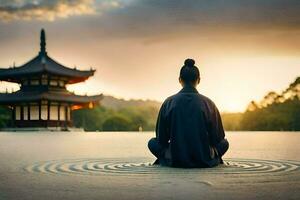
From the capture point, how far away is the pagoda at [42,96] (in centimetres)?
5156

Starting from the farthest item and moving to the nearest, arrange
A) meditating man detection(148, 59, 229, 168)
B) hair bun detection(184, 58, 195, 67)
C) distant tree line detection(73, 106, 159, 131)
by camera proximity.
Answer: distant tree line detection(73, 106, 159, 131) → hair bun detection(184, 58, 195, 67) → meditating man detection(148, 59, 229, 168)

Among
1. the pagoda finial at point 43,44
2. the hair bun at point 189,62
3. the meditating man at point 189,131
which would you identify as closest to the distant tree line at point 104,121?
the pagoda finial at point 43,44

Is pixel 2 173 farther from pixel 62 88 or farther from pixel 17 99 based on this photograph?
pixel 62 88

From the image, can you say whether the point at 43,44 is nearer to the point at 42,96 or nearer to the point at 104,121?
the point at 42,96

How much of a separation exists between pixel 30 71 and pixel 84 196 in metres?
48.3

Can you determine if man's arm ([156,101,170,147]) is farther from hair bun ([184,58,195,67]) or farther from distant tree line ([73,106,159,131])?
distant tree line ([73,106,159,131])

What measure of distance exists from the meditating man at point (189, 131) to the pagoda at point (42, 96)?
42172 millimetres

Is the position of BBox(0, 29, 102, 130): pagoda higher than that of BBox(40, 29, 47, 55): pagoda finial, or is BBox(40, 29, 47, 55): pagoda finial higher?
BBox(40, 29, 47, 55): pagoda finial

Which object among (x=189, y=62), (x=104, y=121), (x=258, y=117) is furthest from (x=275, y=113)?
(x=189, y=62)

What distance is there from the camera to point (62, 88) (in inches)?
2186

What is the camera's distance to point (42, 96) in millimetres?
50094

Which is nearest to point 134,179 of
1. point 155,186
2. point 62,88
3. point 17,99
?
point 155,186

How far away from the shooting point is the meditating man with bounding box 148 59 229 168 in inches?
351

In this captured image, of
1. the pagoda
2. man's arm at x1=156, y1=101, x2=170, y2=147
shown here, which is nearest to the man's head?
man's arm at x1=156, y1=101, x2=170, y2=147
